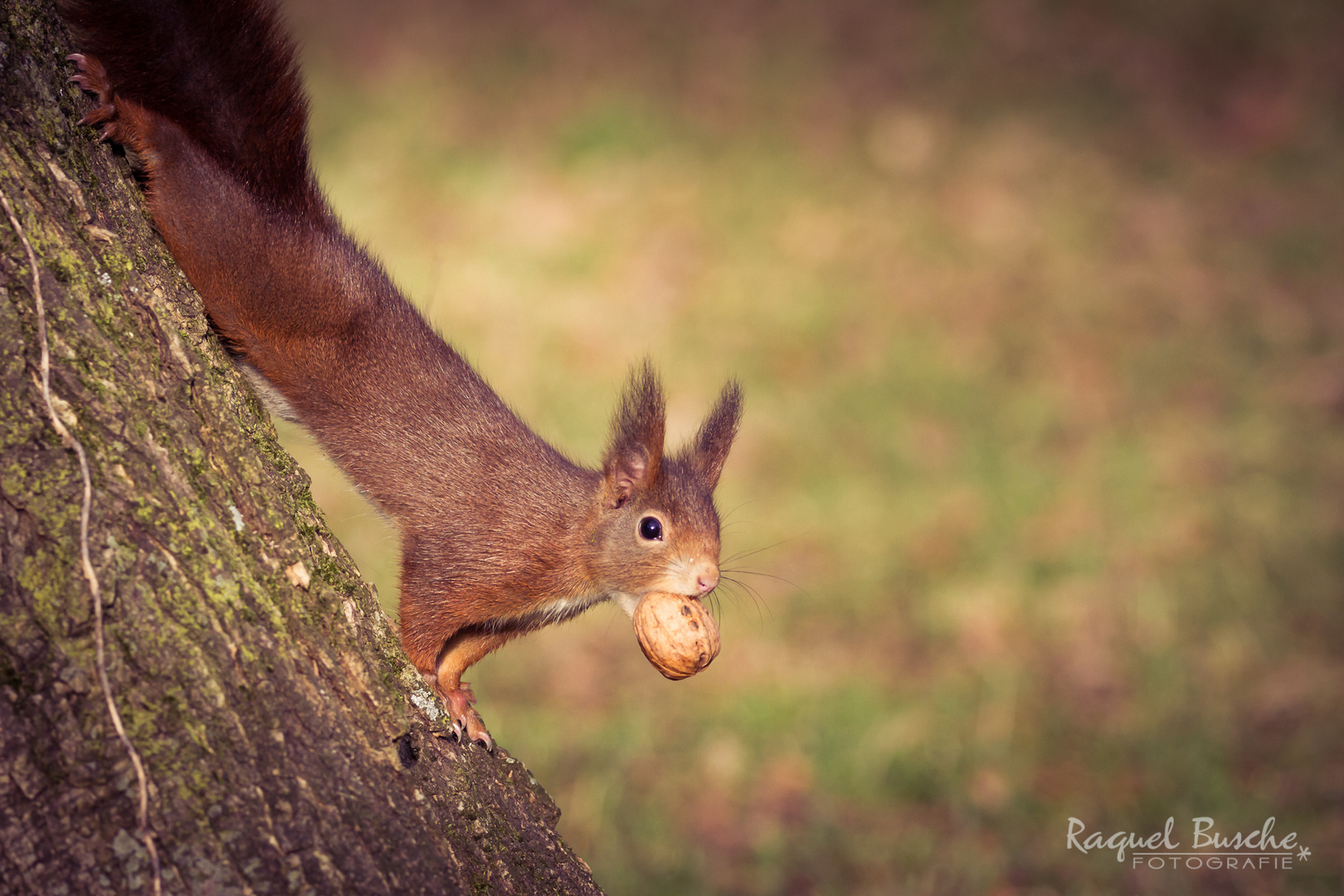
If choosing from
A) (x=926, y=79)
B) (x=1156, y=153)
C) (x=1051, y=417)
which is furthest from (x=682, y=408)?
(x=1156, y=153)

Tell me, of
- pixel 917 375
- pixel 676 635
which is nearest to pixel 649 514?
pixel 676 635

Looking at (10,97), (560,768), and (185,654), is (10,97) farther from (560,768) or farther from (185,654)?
(560,768)

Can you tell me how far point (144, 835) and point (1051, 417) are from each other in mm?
6307

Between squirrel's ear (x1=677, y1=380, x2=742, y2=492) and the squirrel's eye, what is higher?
squirrel's ear (x1=677, y1=380, x2=742, y2=492)

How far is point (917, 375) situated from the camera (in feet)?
23.0

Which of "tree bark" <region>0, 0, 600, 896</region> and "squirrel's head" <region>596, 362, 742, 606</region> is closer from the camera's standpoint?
"tree bark" <region>0, 0, 600, 896</region>

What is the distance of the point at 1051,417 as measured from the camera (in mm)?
6824

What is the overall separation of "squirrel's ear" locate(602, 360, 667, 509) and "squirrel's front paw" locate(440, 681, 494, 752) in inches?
22.5

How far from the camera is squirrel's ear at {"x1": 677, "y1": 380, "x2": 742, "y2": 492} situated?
264 centimetres

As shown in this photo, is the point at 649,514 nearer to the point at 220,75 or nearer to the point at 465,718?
the point at 465,718

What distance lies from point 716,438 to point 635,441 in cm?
23

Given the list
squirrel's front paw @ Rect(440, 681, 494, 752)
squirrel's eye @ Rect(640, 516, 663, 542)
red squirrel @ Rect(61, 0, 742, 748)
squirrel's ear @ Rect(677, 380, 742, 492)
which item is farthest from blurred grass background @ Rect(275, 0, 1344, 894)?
squirrel's ear @ Rect(677, 380, 742, 492)

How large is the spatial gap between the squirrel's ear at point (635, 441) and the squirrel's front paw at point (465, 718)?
571 millimetres

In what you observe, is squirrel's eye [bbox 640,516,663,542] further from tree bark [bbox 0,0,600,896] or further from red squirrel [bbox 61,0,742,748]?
tree bark [bbox 0,0,600,896]
